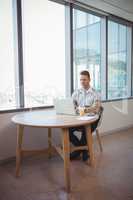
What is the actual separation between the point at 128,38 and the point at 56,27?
91.0 inches

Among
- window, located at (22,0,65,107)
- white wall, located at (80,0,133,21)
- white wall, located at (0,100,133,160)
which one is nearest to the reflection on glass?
white wall, located at (80,0,133,21)

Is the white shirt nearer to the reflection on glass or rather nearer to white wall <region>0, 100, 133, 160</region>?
white wall <region>0, 100, 133, 160</region>

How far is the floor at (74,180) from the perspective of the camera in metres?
1.95

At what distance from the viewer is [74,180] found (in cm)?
225

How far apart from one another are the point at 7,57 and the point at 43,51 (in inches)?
24.7

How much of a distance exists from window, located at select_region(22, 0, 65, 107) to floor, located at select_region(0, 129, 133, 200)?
3.27ft

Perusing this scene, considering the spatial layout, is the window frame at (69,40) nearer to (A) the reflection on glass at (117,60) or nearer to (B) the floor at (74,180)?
(A) the reflection on glass at (117,60)

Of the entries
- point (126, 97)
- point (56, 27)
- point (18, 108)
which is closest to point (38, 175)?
point (18, 108)

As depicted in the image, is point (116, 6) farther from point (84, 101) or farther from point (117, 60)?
point (84, 101)

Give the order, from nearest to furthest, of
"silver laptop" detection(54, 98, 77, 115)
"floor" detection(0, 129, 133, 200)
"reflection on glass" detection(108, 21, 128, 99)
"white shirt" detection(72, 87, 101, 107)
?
"floor" detection(0, 129, 133, 200) → "silver laptop" detection(54, 98, 77, 115) → "white shirt" detection(72, 87, 101, 107) → "reflection on glass" detection(108, 21, 128, 99)

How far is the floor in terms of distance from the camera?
195cm

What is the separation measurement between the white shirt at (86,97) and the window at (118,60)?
165cm

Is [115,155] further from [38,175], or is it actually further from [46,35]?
[46,35]

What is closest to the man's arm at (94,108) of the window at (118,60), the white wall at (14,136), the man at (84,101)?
the man at (84,101)
